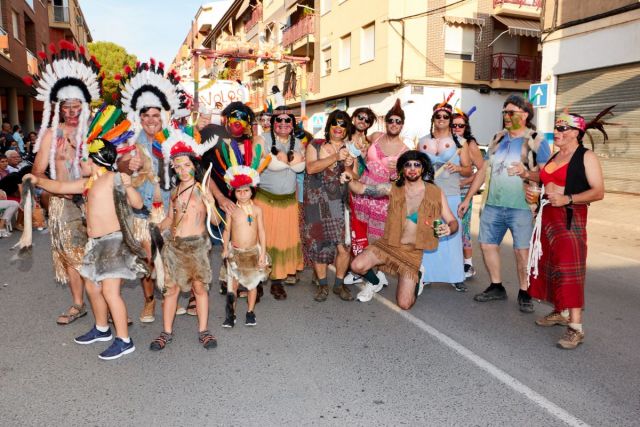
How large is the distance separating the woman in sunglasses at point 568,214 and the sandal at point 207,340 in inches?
109

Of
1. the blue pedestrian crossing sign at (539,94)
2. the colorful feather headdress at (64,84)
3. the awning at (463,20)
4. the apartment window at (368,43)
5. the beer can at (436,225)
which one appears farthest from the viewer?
the apartment window at (368,43)

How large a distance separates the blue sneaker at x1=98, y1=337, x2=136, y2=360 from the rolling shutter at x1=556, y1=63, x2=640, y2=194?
1295 cm

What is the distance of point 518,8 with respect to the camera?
66.6 ft

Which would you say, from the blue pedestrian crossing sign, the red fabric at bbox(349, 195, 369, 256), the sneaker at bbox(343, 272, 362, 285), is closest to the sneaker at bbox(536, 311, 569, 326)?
the red fabric at bbox(349, 195, 369, 256)

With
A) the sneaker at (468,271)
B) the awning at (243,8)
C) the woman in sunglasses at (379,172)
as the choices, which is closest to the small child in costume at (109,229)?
the woman in sunglasses at (379,172)

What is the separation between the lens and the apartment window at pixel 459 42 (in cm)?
2020

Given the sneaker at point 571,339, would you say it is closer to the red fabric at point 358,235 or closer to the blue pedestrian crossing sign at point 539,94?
the red fabric at point 358,235

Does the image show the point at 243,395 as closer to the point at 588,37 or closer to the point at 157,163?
the point at 157,163

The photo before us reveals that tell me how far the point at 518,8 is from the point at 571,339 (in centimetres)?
1953

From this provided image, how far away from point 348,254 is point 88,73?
310 cm

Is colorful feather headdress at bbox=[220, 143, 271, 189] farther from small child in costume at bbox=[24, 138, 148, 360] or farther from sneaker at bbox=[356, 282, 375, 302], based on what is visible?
sneaker at bbox=[356, 282, 375, 302]

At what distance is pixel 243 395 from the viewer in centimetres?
329

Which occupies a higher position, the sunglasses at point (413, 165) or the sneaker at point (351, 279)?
the sunglasses at point (413, 165)

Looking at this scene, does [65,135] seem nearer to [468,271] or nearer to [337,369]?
[337,369]
